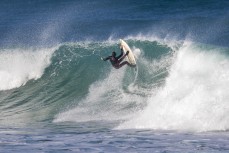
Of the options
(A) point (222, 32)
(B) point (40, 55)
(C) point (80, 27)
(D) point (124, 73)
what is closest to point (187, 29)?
→ (A) point (222, 32)

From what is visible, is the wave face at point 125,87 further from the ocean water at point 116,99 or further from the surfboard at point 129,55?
the surfboard at point 129,55

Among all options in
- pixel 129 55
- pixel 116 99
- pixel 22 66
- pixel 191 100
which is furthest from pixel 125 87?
pixel 22 66

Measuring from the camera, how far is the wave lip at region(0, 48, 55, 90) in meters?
22.3

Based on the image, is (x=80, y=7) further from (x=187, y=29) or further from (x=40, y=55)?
(x=40, y=55)

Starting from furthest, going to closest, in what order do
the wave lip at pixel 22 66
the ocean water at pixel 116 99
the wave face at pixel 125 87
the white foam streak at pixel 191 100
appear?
the wave lip at pixel 22 66, the wave face at pixel 125 87, the white foam streak at pixel 191 100, the ocean water at pixel 116 99

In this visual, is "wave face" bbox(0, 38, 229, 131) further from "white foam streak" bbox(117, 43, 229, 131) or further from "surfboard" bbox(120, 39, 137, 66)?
"surfboard" bbox(120, 39, 137, 66)

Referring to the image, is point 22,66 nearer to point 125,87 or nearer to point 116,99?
point 125,87

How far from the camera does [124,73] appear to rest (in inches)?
766

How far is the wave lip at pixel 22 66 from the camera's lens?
73.1 feet

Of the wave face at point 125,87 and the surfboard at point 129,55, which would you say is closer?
the wave face at point 125,87

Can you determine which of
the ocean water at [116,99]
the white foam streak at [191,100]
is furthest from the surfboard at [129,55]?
Answer: the white foam streak at [191,100]

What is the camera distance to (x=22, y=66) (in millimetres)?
23516

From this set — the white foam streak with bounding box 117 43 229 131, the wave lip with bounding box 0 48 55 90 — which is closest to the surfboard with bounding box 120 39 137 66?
the white foam streak with bounding box 117 43 229 131

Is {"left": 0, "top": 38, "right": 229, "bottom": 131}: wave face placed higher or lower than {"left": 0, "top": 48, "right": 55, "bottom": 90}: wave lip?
lower
